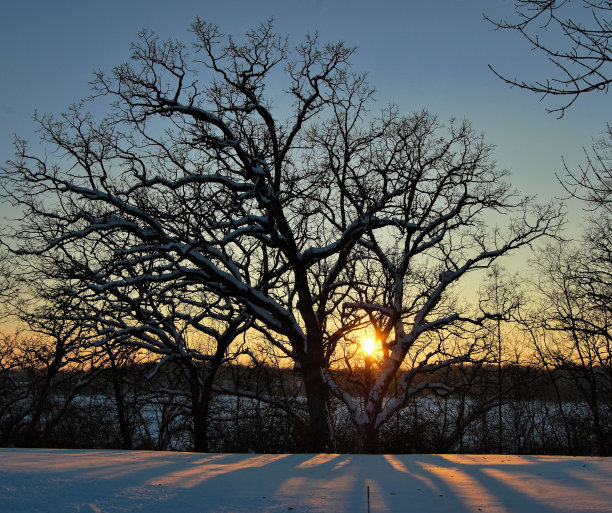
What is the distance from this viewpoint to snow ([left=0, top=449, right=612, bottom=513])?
13.7 feet

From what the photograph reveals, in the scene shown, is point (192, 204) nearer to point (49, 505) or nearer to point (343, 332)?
point (343, 332)

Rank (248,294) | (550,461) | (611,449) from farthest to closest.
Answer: (611,449) < (248,294) < (550,461)

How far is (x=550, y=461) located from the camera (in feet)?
22.0

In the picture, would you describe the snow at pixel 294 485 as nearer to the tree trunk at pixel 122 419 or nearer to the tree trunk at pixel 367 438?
the tree trunk at pixel 367 438

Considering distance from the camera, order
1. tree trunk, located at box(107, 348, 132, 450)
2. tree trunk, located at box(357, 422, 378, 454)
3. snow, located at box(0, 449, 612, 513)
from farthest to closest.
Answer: tree trunk, located at box(107, 348, 132, 450)
tree trunk, located at box(357, 422, 378, 454)
snow, located at box(0, 449, 612, 513)

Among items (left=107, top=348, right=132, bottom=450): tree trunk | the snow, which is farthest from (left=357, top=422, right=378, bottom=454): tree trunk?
(left=107, top=348, right=132, bottom=450): tree trunk

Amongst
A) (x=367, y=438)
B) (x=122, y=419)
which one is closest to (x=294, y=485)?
(x=367, y=438)

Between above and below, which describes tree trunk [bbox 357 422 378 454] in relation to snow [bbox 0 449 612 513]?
below

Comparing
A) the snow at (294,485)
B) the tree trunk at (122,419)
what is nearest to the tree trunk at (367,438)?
the snow at (294,485)

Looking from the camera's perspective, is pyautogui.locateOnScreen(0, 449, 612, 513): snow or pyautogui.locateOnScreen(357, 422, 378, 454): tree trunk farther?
pyautogui.locateOnScreen(357, 422, 378, 454): tree trunk

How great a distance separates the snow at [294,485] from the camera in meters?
4.17

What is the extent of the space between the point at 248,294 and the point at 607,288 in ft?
48.9

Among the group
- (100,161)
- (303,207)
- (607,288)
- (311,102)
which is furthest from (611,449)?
(100,161)

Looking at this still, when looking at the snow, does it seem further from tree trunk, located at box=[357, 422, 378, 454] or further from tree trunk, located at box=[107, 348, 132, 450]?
tree trunk, located at box=[107, 348, 132, 450]
